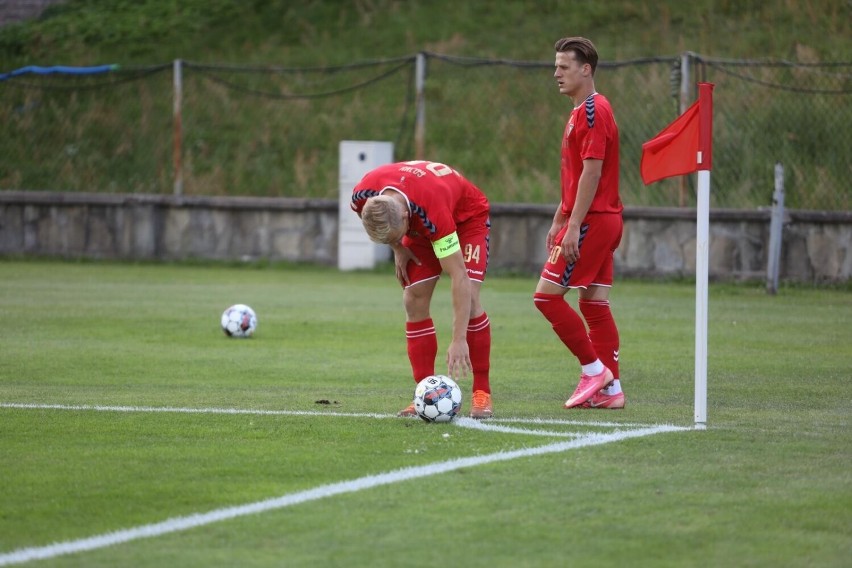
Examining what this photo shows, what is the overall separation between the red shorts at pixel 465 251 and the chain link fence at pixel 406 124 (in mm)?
11179

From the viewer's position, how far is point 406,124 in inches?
850

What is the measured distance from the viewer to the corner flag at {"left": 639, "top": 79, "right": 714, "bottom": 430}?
280 inches

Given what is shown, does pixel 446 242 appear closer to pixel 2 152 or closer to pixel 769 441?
pixel 769 441

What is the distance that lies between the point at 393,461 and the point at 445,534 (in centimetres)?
134

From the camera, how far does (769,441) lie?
690cm

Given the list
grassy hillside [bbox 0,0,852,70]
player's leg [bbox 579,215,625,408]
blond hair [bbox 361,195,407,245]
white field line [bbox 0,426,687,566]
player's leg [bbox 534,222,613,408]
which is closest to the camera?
white field line [bbox 0,426,687,566]

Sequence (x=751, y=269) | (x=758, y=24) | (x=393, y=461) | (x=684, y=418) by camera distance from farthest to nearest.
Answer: (x=758, y=24) < (x=751, y=269) < (x=684, y=418) < (x=393, y=461)

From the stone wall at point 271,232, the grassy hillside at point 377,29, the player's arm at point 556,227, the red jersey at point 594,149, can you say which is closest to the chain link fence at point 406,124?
the stone wall at point 271,232

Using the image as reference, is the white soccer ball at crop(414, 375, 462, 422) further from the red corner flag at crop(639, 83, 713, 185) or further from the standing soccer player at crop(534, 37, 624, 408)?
the red corner flag at crop(639, 83, 713, 185)

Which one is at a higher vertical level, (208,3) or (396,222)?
(208,3)

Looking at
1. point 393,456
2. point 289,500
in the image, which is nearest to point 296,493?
point 289,500

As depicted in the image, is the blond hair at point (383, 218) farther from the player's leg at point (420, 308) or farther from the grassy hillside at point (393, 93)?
the grassy hillside at point (393, 93)

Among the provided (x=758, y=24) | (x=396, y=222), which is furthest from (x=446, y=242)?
(x=758, y=24)

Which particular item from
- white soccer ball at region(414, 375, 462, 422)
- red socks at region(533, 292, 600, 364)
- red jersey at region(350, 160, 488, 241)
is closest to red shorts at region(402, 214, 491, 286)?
red jersey at region(350, 160, 488, 241)
